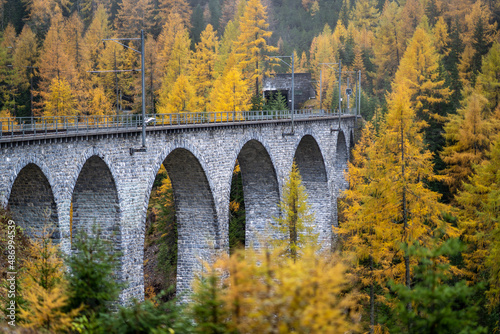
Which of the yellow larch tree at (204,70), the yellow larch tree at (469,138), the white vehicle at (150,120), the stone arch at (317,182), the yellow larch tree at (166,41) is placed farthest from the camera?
the yellow larch tree at (166,41)

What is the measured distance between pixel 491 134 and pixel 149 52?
4072cm

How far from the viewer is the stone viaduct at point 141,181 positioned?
67.7ft

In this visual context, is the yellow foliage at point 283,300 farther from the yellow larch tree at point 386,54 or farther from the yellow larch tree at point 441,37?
the yellow larch tree at point 386,54

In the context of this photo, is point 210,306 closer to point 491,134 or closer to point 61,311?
point 61,311

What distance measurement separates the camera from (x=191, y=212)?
30.9 m

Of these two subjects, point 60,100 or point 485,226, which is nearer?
point 485,226

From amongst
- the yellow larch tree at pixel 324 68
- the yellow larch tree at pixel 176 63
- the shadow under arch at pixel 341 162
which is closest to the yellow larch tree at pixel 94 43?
the yellow larch tree at pixel 176 63

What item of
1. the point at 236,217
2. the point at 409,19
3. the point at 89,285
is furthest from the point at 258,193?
the point at 409,19

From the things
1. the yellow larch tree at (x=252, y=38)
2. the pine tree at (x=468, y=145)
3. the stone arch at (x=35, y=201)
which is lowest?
the stone arch at (x=35, y=201)

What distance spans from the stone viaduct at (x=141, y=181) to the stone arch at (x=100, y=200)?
4cm

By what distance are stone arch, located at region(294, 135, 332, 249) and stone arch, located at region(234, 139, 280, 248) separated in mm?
10203

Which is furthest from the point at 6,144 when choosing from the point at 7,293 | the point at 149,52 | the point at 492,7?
the point at 492,7

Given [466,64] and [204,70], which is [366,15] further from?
[204,70]

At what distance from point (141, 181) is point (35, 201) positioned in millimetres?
5475
